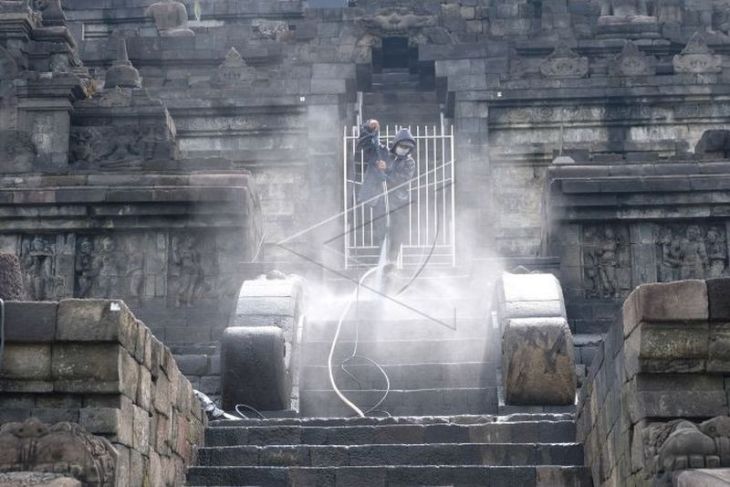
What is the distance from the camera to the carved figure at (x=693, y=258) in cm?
1939

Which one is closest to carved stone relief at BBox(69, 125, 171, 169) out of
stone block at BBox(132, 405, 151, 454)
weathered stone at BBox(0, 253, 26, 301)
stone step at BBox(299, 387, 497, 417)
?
stone step at BBox(299, 387, 497, 417)

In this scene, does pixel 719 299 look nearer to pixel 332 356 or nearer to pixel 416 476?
pixel 416 476

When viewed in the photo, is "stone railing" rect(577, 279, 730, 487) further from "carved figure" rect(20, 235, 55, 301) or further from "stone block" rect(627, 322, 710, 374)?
"carved figure" rect(20, 235, 55, 301)

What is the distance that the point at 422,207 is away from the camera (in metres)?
24.4

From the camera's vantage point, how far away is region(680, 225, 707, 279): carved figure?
1939 centimetres

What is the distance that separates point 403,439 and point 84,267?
763cm

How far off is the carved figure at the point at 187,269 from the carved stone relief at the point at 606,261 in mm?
4930

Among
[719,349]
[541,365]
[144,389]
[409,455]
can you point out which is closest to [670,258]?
[541,365]

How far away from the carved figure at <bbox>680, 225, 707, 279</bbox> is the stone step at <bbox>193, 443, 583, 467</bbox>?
23.9 feet

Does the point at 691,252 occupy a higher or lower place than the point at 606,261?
higher

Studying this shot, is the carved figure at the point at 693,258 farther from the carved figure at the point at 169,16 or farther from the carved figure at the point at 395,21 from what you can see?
the carved figure at the point at 169,16

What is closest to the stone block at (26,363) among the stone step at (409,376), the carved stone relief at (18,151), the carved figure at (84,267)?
the stone step at (409,376)

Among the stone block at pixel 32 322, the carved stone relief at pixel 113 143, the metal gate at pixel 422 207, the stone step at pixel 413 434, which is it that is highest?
the carved stone relief at pixel 113 143

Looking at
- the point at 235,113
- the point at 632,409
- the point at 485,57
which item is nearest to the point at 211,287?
the point at 235,113
